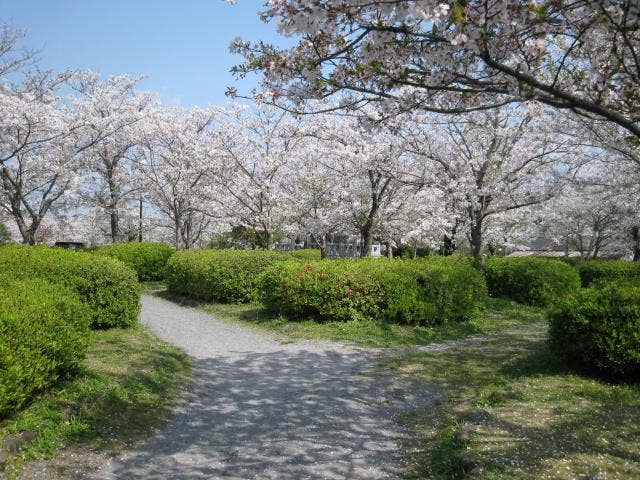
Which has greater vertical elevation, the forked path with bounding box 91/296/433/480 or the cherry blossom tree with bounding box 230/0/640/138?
the cherry blossom tree with bounding box 230/0/640/138

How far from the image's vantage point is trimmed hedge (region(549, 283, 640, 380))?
204 inches

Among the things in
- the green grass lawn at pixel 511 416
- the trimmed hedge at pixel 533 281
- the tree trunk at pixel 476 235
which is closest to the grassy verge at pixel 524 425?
the green grass lawn at pixel 511 416

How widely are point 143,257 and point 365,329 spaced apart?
11.7 metres

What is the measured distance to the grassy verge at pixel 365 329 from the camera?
8320mm

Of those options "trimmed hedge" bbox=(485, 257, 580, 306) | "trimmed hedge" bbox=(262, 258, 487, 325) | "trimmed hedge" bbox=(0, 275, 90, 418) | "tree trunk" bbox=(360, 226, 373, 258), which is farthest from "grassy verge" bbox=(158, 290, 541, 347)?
"trimmed hedge" bbox=(0, 275, 90, 418)

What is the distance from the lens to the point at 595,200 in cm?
2145

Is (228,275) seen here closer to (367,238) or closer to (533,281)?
(367,238)

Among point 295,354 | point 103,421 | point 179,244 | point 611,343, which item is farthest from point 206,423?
point 179,244

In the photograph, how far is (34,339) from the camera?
4055 millimetres

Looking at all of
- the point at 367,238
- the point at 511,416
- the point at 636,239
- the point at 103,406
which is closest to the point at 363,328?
the point at 511,416

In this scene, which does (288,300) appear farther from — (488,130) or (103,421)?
(488,130)

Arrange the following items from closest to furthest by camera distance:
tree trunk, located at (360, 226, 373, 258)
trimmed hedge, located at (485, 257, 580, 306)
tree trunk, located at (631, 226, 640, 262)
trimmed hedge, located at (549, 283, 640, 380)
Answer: trimmed hedge, located at (549, 283, 640, 380) < trimmed hedge, located at (485, 257, 580, 306) < tree trunk, located at (360, 226, 373, 258) < tree trunk, located at (631, 226, 640, 262)

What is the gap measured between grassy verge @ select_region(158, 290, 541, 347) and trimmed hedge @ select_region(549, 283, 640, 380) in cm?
279

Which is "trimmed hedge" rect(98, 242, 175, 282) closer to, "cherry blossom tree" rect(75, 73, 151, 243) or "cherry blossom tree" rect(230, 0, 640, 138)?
"cherry blossom tree" rect(75, 73, 151, 243)
